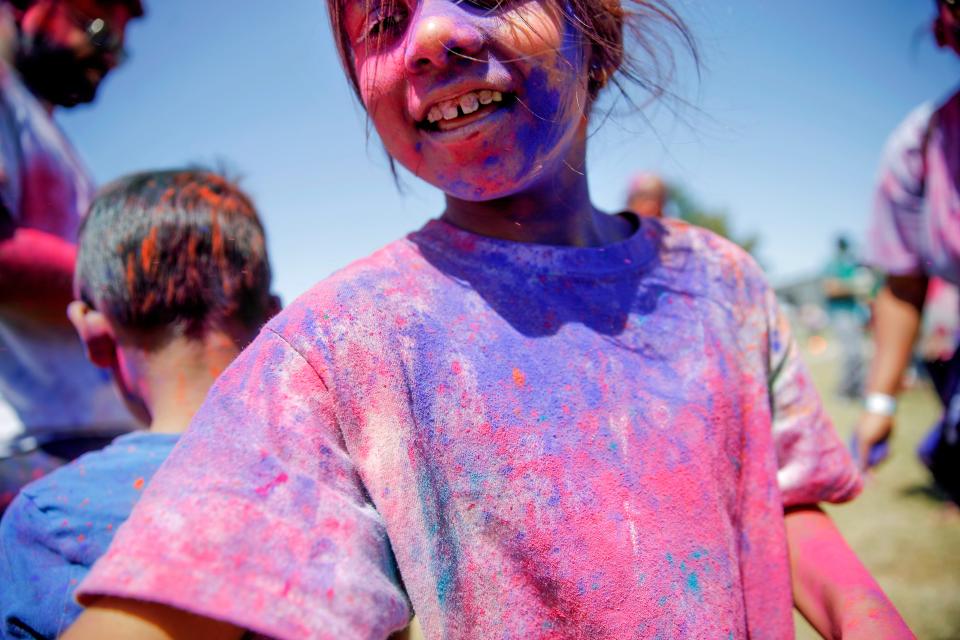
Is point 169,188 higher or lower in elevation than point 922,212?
higher

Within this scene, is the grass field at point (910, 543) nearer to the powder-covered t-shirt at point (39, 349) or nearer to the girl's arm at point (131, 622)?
the girl's arm at point (131, 622)

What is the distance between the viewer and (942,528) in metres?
3.68

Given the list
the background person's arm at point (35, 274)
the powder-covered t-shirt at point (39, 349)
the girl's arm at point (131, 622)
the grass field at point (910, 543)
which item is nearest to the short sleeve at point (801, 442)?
the girl's arm at point (131, 622)

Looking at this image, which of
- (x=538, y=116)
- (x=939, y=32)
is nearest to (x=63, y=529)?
(x=538, y=116)

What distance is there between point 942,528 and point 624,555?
380 centimetres

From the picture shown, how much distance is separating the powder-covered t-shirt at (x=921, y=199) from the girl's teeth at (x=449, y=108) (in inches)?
75.0

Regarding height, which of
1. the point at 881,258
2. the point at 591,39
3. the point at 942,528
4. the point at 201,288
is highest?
the point at 591,39

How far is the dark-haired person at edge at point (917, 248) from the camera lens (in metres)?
2.09

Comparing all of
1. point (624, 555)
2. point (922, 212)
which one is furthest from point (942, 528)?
point (624, 555)

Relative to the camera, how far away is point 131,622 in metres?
0.66

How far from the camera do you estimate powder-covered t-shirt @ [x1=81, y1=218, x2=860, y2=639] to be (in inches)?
28.0

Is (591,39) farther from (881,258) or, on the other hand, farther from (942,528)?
(942,528)

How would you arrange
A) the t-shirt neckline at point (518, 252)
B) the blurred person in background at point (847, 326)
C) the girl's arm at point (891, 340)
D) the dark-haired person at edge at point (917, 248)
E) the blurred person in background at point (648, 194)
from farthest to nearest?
1. the blurred person in background at point (847, 326)
2. the blurred person in background at point (648, 194)
3. the girl's arm at point (891, 340)
4. the dark-haired person at edge at point (917, 248)
5. the t-shirt neckline at point (518, 252)

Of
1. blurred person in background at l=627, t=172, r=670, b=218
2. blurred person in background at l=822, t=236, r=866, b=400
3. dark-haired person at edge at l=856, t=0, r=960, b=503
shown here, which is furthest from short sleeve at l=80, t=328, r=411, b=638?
blurred person in background at l=822, t=236, r=866, b=400
